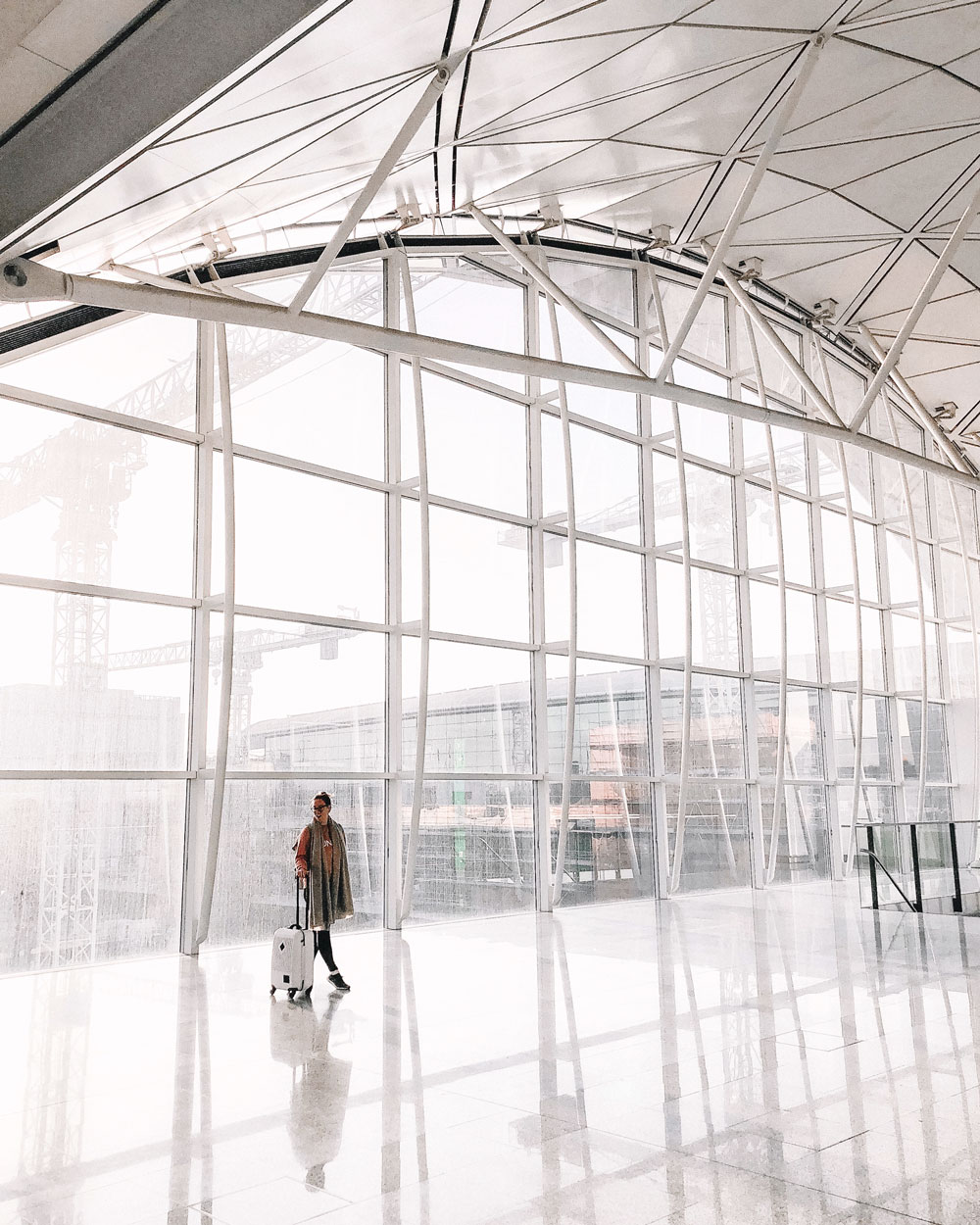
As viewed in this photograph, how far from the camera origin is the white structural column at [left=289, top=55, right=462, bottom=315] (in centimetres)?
1116

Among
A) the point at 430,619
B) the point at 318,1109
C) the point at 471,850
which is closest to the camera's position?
the point at 318,1109

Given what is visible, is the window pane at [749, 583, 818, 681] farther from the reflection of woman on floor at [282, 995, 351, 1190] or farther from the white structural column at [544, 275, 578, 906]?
the reflection of woman on floor at [282, 995, 351, 1190]

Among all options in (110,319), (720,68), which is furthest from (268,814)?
(720,68)

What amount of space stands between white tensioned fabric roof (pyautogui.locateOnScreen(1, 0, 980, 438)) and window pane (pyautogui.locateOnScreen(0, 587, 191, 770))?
17.7 feet

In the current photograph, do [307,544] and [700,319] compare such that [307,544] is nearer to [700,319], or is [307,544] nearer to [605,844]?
[605,844]

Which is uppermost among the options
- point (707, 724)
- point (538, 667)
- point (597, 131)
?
point (597, 131)

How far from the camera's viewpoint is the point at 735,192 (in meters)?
20.2

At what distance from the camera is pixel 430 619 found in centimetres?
2091

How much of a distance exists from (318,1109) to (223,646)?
10264mm

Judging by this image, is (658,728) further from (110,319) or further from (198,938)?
(110,319)

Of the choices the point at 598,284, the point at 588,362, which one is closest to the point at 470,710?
the point at 588,362

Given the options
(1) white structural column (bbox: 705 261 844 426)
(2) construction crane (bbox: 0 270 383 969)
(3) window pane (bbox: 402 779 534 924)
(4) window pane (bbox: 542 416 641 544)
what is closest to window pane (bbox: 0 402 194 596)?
(2) construction crane (bbox: 0 270 383 969)

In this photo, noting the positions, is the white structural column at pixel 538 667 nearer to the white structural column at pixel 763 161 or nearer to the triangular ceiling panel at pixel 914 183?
the triangular ceiling panel at pixel 914 183

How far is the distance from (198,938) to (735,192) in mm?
16567
